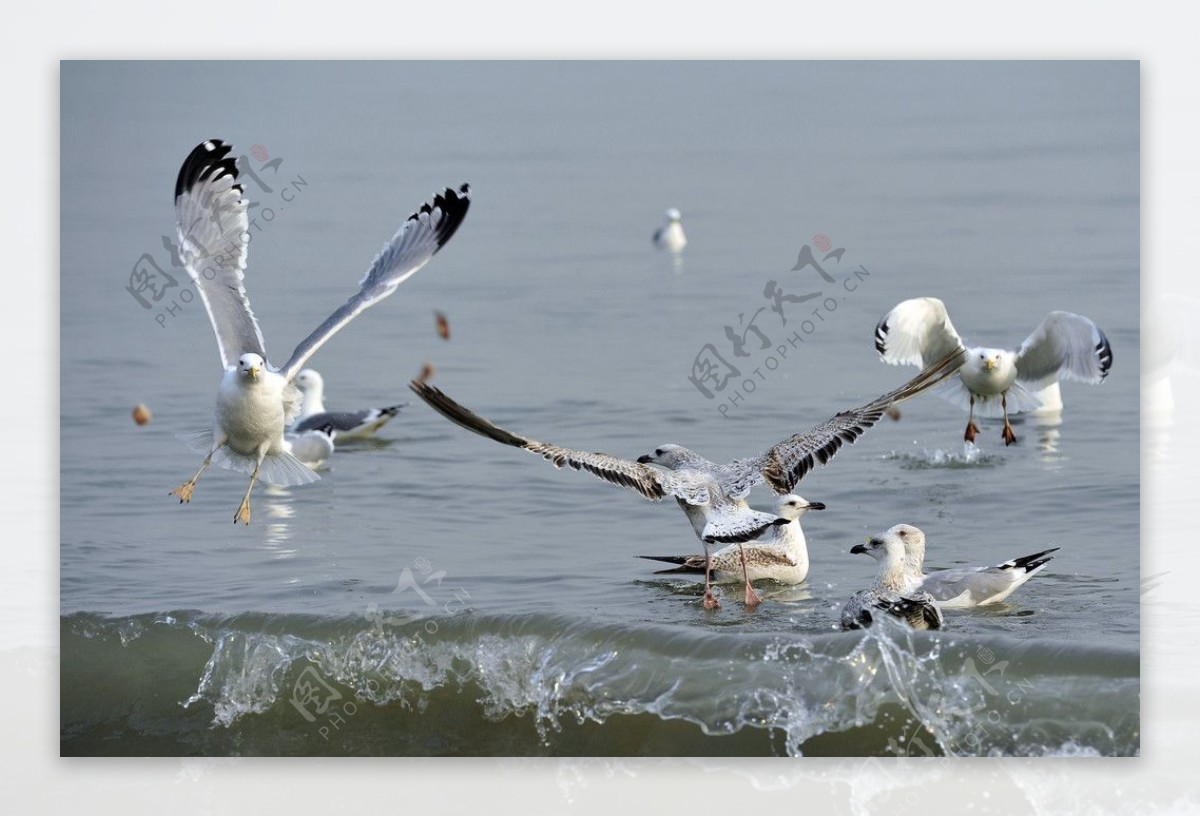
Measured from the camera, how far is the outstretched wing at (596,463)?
269 inches

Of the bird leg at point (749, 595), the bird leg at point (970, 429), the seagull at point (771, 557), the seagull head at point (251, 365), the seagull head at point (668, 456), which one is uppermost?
the seagull head at point (251, 365)

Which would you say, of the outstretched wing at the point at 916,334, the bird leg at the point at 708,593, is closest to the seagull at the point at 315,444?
the bird leg at the point at 708,593

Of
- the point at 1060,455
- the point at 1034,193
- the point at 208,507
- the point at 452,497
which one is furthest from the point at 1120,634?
the point at 208,507

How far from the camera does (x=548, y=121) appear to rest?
24.2 feet

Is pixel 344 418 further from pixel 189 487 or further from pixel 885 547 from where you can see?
pixel 885 547

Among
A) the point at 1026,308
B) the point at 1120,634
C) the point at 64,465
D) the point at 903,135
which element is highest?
the point at 903,135

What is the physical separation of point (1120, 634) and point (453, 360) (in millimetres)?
2367

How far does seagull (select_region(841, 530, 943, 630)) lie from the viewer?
23.1 feet

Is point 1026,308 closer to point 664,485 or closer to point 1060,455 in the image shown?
point 1060,455

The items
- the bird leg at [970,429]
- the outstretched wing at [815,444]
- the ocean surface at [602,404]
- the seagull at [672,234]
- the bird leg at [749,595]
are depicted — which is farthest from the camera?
the bird leg at [970,429]

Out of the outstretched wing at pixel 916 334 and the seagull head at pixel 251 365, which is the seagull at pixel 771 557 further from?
the seagull head at pixel 251 365

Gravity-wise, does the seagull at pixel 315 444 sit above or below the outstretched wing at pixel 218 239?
below

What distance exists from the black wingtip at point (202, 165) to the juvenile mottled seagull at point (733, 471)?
3.37 feet

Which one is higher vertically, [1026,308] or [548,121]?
[548,121]
